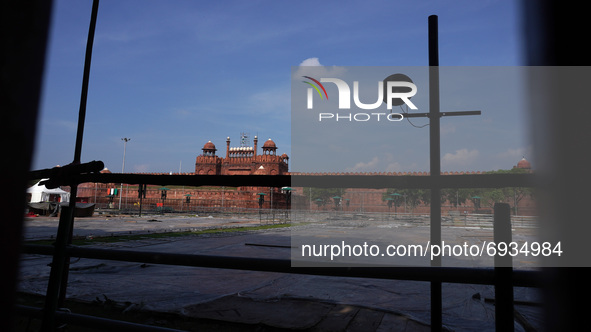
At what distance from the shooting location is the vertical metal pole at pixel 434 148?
1235 mm

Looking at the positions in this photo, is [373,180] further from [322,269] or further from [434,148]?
[434,148]

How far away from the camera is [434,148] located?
5.03ft

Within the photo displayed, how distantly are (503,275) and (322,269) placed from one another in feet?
1.68

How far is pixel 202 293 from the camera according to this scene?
3.44 metres

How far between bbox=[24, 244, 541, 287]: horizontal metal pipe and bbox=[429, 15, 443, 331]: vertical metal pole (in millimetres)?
367

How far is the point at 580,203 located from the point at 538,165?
6cm

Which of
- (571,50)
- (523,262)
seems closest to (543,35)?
(571,50)

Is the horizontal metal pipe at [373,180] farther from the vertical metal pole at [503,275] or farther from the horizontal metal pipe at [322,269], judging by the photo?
the horizontal metal pipe at [322,269]

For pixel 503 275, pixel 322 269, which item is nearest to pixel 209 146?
pixel 322 269

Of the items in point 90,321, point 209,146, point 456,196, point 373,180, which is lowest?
point 90,321

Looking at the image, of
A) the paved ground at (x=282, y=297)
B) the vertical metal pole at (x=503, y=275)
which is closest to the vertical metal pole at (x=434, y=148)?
the vertical metal pole at (x=503, y=275)

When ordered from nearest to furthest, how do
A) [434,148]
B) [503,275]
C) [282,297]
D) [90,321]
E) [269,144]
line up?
[503,275] → [90,321] → [434,148] → [282,297] → [269,144]

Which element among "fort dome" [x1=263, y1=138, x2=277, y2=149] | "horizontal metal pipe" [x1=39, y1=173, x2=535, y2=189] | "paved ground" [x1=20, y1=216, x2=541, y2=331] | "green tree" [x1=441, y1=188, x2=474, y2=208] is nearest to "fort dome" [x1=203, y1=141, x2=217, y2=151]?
"fort dome" [x1=263, y1=138, x2=277, y2=149]

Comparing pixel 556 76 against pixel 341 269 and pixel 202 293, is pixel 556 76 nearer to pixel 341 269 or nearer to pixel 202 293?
pixel 341 269
